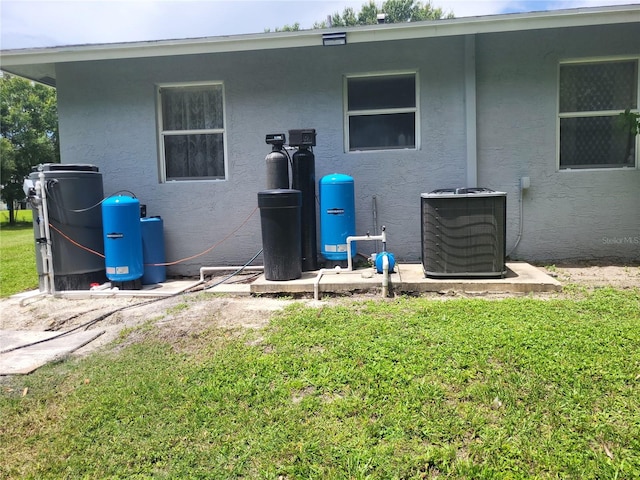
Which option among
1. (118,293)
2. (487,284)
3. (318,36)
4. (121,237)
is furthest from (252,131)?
(487,284)

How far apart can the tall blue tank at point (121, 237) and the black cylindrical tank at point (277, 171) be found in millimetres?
1737

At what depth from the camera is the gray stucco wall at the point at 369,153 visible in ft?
20.8

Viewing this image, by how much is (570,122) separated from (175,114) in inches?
220

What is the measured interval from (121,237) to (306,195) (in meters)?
2.37

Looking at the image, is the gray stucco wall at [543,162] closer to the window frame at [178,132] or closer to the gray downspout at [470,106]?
the gray downspout at [470,106]

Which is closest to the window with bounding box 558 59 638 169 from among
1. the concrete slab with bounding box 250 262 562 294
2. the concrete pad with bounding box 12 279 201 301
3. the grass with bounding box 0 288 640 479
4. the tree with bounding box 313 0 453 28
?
the concrete slab with bounding box 250 262 562 294

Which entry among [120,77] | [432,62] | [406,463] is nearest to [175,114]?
[120,77]

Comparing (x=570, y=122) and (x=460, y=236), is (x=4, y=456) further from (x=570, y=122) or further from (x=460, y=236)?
(x=570, y=122)

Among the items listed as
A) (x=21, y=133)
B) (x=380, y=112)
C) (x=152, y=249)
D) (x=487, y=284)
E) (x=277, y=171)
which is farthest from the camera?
(x=21, y=133)

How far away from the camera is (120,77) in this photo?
685 cm

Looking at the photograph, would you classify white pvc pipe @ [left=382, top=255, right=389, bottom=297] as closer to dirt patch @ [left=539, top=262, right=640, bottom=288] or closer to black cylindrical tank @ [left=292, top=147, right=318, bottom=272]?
black cylindrical tank @ [left=292, top=147, right=318, bottom=272]

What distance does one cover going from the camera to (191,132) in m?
6.91

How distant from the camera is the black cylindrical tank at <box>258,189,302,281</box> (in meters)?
5.27

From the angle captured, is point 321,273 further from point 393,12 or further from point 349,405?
point 393,12
